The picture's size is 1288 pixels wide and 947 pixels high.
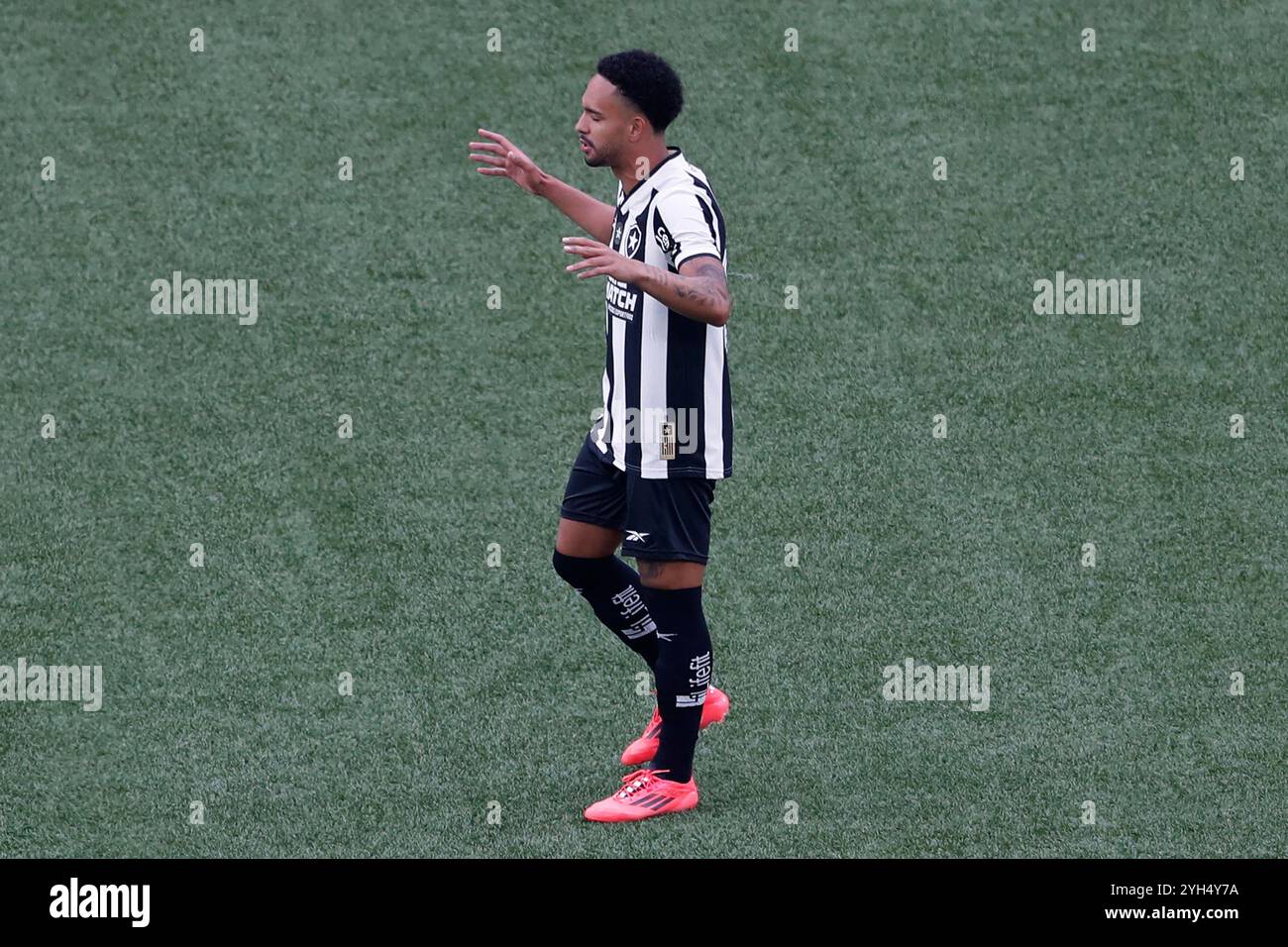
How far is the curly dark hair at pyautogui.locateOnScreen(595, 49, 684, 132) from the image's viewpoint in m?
6.23

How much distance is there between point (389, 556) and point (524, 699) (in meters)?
1.40

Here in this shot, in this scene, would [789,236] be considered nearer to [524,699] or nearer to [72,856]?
[524,699]

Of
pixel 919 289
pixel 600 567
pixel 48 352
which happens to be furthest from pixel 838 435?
pixel 48 352

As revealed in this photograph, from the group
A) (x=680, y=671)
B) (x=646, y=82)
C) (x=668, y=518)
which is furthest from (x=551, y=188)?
(x=680, y=671)

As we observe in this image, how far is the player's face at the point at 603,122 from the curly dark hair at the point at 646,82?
0.04m

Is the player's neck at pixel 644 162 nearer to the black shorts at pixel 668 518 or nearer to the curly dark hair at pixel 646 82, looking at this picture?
the curly dark hair at pixel 646 82

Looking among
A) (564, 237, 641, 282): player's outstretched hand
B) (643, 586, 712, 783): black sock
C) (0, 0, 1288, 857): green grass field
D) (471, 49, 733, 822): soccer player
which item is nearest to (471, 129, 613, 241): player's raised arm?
(471, 49, 733, 822): soccer player

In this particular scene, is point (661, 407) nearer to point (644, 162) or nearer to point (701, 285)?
point (701, 285)

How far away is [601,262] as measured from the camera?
5.68 meters

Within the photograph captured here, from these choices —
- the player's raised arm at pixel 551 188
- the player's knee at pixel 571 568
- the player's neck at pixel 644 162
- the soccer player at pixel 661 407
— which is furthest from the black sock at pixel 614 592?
the player's neck at pixel 644 162

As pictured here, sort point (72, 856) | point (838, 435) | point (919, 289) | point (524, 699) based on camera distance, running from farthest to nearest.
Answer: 1. point (919, 289)
2. point (838, 435)
3. point (524, 699)
4. point (72, 856)

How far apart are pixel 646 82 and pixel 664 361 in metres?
0.96

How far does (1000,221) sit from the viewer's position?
11.0 meters

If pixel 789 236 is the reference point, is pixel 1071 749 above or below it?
below
